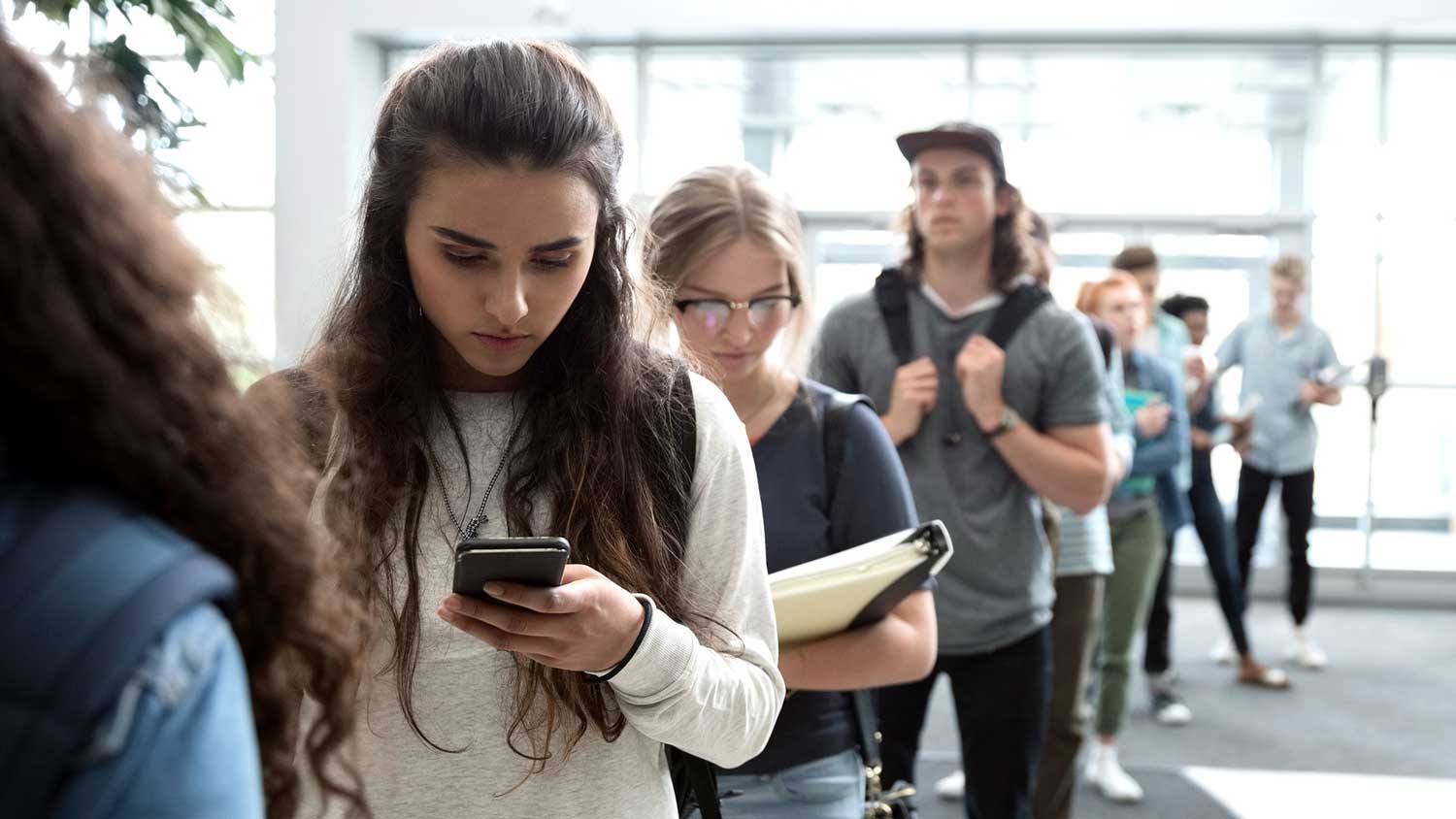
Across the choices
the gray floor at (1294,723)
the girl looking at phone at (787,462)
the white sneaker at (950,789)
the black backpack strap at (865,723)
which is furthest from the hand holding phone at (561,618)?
the white sneaker at (950,789)

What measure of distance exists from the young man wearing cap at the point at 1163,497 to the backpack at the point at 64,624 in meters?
4.01

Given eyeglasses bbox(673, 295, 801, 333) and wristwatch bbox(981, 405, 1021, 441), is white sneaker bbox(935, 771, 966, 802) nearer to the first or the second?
wristwatch bbox(981, 405, 1021, 441)

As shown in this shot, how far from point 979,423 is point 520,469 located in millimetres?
1528

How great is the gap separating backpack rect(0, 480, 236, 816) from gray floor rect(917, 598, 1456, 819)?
3.68 metres

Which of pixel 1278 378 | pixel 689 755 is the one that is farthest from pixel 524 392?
pixel 1278 378

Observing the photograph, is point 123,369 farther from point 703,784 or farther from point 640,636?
point 703,784

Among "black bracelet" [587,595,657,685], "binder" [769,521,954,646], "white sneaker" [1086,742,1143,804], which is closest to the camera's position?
"black bracelet" [587,595,657,685]

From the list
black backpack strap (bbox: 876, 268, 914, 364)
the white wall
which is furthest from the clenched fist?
the white wall

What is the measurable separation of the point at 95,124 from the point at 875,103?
308 inches

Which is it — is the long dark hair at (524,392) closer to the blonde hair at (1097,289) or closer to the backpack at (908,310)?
the backpack at (908,310)

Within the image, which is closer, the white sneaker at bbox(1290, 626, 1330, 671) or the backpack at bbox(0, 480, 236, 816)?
the backpack at bbox(0, 480, 236, 816)

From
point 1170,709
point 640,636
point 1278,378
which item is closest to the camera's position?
point 640,636

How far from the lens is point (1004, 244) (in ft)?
9.13

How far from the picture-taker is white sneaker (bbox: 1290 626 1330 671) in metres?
6.18
